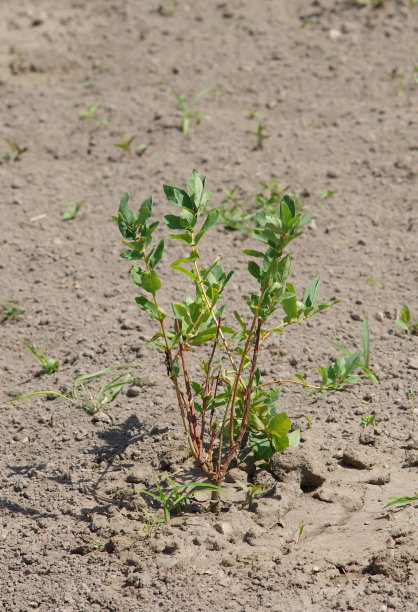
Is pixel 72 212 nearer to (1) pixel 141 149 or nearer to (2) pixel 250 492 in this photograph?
(1) pixel 141 149

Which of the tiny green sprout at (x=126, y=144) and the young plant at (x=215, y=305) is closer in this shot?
the young plant at (x=215, y=305)

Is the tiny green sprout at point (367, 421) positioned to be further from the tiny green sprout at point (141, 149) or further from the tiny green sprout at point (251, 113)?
the tiny green sprout at point (251, 113)

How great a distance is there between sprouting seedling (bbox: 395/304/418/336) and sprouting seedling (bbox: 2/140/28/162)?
2577mm

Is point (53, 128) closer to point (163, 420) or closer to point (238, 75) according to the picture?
point (238, 75)

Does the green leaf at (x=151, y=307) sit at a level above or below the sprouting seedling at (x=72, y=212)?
above

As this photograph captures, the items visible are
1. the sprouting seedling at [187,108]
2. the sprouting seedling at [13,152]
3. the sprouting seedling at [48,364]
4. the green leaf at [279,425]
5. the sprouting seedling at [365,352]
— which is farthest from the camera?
the sprouting seedling at [187,108]

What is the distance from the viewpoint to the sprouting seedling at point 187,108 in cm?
433

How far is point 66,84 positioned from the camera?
492cm

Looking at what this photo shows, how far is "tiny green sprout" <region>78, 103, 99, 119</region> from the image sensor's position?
4.48 m

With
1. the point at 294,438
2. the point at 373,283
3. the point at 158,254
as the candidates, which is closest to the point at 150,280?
the point at 158,254

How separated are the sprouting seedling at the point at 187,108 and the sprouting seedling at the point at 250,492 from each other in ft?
8.94

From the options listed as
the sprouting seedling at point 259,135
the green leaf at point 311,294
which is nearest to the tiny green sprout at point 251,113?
the sprouting seedling at point 259,135

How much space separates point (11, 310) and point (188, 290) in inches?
34.5

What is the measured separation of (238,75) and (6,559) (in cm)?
382
